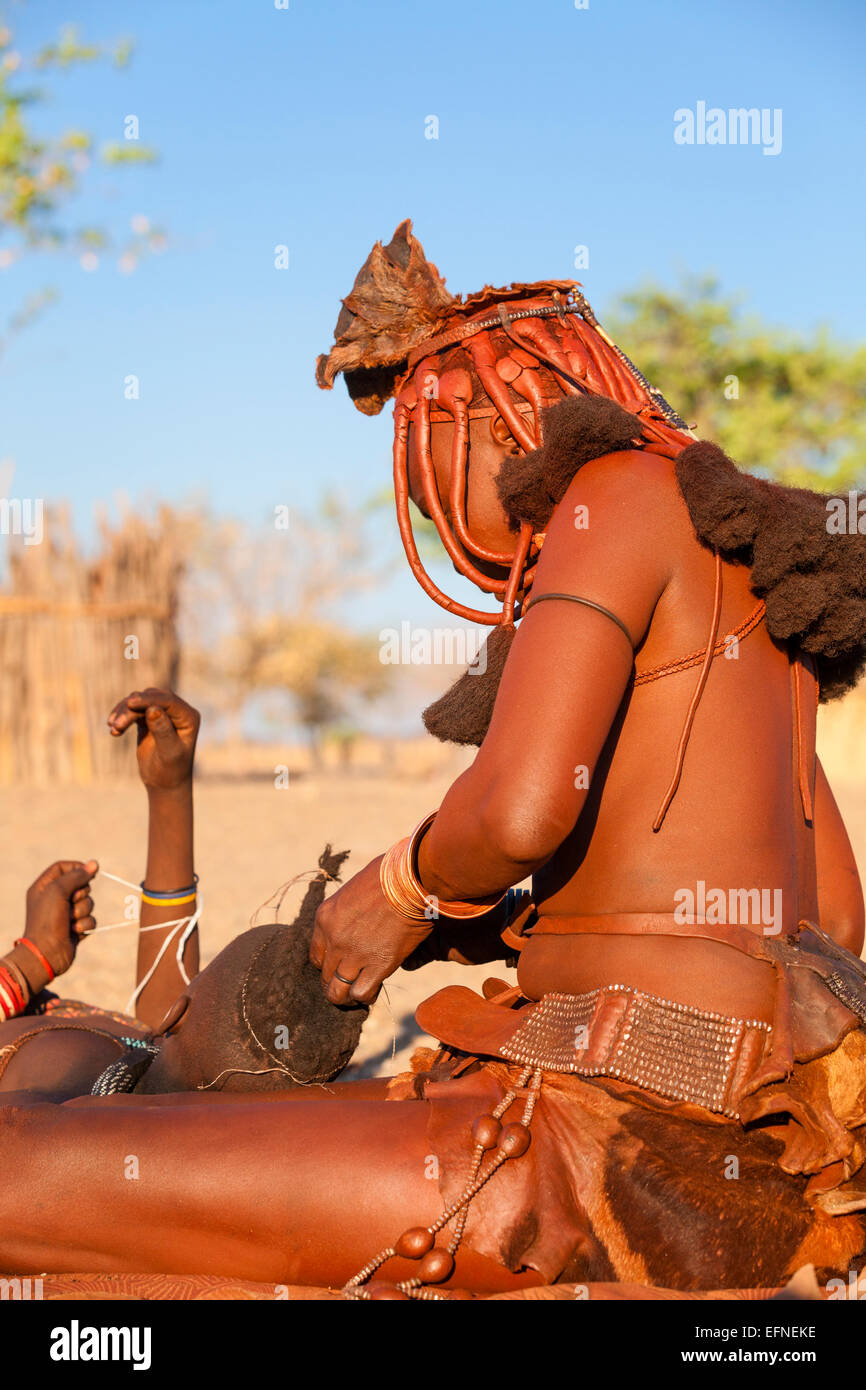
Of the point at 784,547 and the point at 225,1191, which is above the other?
the point at 784,547

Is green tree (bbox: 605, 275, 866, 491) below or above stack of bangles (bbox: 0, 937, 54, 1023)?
above

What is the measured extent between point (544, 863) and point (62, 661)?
14.1m

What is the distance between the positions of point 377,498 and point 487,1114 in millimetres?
27960

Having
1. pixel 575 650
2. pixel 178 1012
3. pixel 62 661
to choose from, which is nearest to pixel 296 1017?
pixel 178 1012

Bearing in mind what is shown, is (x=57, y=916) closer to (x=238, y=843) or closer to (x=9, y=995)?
(x=9, y=995)

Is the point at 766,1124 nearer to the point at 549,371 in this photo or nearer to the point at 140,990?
the point at 549,371

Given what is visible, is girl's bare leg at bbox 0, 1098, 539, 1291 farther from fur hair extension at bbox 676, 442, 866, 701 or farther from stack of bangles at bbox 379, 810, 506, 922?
fur hair extension at bbox 676, 442, 866, 701

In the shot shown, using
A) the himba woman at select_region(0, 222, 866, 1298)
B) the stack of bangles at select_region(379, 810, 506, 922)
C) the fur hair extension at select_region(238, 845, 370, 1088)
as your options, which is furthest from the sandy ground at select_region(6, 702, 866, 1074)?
the himba woman at select_region(0, 222, 866, 1298)

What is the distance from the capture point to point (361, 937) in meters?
2.50

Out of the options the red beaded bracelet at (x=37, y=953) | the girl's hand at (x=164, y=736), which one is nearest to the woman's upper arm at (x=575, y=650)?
the girl's hand at (x=164, y=736)

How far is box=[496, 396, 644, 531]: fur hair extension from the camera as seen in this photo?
2.29m

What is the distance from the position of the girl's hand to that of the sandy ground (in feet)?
1.77

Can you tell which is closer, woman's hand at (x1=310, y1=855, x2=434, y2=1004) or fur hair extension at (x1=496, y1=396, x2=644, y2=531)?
fur hair extension at (x1=496, y1=396, x2=644, y2=531)

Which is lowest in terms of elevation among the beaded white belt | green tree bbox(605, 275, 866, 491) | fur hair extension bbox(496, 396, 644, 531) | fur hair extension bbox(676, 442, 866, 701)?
the beaded white belt
